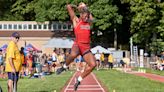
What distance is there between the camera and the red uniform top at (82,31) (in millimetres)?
12828

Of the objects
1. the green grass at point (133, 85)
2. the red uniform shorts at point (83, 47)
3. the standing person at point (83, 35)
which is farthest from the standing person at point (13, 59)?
the green grass at point (133, 85)

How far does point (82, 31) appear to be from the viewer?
12.8 m

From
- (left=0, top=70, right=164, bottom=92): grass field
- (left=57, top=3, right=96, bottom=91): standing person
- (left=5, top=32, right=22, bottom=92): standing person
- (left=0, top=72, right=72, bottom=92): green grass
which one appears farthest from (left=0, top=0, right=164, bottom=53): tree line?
(left=57, top=3, right=96, bottom=91): standing person

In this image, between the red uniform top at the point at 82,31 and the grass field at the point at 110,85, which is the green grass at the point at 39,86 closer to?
the grass field at the point at 110,85

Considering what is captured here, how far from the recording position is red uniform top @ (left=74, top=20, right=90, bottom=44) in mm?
12828

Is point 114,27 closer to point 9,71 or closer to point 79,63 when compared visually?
point 79,63

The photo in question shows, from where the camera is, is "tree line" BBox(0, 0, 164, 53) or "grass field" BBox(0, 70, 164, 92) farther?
"tree line" BBox(0, 0, 164, 53)

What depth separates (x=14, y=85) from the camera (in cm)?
1468

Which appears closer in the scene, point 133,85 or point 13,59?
point 13,59

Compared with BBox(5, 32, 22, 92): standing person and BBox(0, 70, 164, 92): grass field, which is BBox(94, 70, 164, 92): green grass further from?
BBox(5, 32, 22, 92): standing person

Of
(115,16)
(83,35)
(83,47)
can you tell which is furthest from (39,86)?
(115,16)

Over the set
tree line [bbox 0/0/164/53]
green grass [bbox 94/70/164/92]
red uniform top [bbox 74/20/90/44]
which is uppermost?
tree line [bbox 0/0/164/53]

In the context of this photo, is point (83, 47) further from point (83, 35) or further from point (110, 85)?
point (110, 85)

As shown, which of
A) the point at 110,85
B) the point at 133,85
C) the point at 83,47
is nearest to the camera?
the point at 83,47
